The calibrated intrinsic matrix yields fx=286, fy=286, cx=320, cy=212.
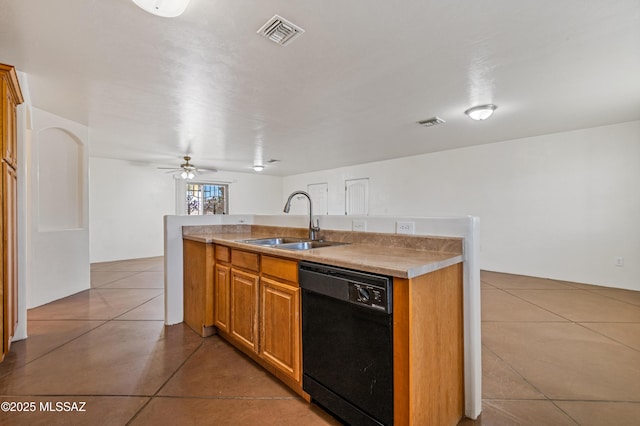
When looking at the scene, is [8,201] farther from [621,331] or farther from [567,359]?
[621,331]

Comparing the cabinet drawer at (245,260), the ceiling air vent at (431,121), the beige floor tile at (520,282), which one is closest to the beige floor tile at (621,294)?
the beige floor tile at (520,282)

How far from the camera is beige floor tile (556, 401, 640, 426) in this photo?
1568 mm

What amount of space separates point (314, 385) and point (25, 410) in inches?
66.7

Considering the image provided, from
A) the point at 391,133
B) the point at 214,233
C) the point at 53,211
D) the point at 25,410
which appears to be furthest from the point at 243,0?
the point at 53,211

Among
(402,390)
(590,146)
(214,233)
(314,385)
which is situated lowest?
(314,385)

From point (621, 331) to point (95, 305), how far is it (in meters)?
5.68

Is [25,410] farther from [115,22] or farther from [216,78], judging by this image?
[216,78]

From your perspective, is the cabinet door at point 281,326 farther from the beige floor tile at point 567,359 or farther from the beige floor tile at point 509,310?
the beige floor tile at point 509,310

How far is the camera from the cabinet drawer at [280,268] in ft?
5.73

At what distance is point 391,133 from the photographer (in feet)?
15.3

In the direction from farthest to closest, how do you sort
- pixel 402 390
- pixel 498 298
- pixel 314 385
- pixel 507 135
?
1. pixel 507 135
2. pixel 498 298
3. pixel 314 385
4. pixel 402 390

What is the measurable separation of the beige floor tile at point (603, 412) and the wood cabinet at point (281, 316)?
1.60 meters

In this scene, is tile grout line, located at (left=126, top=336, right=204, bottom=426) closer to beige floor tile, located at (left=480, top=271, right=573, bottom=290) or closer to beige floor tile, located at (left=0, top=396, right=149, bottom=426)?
beige floor tile, located at (left=0, top=396, right=149, bottom=426)

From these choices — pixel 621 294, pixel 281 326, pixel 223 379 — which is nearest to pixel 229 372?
pixel 223 379
